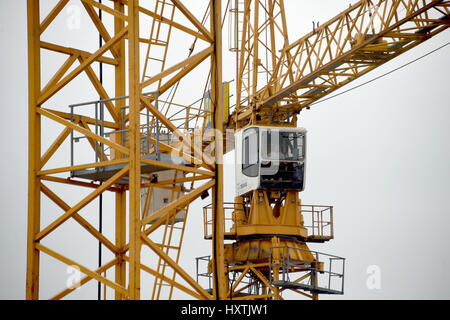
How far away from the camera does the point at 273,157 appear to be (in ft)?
153

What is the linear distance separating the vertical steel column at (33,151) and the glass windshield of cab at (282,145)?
25448mm

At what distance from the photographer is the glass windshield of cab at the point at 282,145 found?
4684 cm

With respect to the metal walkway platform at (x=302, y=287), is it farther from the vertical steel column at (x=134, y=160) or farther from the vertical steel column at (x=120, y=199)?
the vertical steel column at (x=134, y=160)

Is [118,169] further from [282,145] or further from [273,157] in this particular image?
[282,145]

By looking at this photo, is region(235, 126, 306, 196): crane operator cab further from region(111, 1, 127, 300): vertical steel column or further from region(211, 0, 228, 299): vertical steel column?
region(211, 0, 228, 299): vertical steel column

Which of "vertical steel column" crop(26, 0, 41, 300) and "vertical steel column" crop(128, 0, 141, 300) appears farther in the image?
"vertical steel column" crop(26, 0, 41, 300)

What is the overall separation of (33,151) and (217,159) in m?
4.40

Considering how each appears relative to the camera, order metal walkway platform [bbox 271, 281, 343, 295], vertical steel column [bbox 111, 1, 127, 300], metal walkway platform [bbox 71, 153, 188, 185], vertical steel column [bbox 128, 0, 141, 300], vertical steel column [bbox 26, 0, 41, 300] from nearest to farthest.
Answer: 1. vertical steel column [bbox 128, 0, 141, 300]
2. vertical steel column [bbox 26, 0, 41, 300]
3. metal walkway platform [bbox 71, 153, 188, 185]
4. vertical steel column [bbox 111, 1, 127, 300]
5. metal walkway platform [bbox 271, 281, 343, 295]

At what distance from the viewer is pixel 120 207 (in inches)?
947

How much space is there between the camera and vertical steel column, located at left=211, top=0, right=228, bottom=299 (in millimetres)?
21656

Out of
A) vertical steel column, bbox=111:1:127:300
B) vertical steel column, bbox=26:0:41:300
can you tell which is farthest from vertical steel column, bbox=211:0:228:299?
vertical steel column, bbox=26:0:41:300

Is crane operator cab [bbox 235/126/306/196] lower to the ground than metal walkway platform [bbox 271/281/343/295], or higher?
higher

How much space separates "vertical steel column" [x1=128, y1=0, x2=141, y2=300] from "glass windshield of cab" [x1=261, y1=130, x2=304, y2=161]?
26.8 metres
